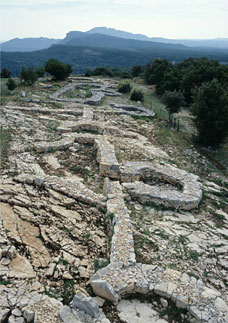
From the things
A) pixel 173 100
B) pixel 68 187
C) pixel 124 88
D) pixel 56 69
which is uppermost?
pixel 56 69

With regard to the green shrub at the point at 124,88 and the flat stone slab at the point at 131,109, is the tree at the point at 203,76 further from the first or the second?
the flat stone slab at the point at 131,109

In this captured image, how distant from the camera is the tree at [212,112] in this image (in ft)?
52.4

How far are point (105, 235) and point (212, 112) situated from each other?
1207 centimetres

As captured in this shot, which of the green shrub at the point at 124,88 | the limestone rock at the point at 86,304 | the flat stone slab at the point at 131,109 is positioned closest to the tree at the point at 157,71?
the green shrub at the point at 124,88

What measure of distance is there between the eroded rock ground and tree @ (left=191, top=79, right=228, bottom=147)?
3.58 metres

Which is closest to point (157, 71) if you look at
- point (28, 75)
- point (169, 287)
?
point (28, 75)

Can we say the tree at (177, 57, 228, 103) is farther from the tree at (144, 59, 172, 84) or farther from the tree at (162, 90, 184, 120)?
the tree at (144, 59, 172, 84)

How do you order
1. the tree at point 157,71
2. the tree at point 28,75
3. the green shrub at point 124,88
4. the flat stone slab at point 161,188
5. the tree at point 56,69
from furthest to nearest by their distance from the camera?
1. the tree at point 157,71
2. the tree at point 56,69
3. the green shrub at point 124,88
4. the tree at point 28,75
5. the flat stone slab at point 161,188

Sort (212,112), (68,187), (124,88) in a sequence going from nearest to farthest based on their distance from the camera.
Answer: (68,187) < (212,112) < (124,88)

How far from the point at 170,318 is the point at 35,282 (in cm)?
305

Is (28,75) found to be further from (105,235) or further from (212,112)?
(105,235)

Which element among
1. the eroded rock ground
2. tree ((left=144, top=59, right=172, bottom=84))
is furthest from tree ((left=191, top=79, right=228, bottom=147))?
tree ((left=144, top=59, right=172, bottom=84))

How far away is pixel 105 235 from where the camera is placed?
294 inches

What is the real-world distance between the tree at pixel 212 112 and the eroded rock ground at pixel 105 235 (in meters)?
3.58
